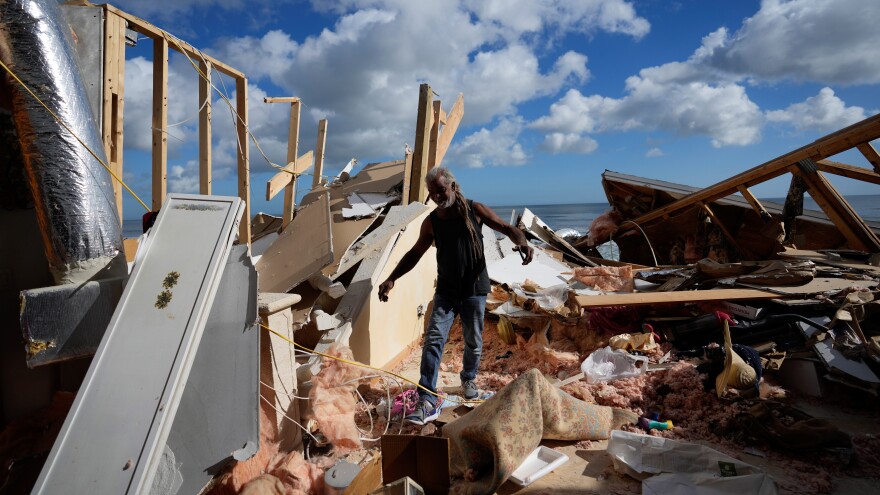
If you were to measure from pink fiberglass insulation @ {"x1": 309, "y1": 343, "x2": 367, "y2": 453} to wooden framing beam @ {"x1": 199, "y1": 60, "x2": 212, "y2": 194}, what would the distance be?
2655 millimetres

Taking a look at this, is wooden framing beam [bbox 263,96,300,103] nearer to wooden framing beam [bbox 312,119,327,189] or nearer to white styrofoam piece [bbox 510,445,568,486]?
wooden framing beam [bbox 312,119,327,189]

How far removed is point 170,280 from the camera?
2.13 meters

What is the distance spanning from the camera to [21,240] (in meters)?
2.65

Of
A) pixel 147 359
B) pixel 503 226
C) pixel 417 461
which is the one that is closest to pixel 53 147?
pixel 147 359

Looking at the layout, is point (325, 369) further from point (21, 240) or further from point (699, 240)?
point (699, 240)

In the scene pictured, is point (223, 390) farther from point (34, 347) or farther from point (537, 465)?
point (537, 465)

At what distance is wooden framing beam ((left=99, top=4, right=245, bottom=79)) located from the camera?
12.3 ft

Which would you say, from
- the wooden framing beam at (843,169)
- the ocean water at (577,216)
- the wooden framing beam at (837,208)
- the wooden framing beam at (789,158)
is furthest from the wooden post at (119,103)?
the ocean water at (577,216)

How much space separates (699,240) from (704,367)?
4.89m

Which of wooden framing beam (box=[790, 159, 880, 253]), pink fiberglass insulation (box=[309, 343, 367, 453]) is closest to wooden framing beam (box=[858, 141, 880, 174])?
wooden framing beam (box=[790, 159, 880, 253])

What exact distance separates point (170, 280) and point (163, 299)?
95 mm

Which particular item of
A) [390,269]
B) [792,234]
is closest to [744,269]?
[792,234]

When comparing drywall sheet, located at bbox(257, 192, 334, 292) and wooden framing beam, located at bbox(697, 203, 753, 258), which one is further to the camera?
wooden framing beam, located at bbox(697, 203, 753, 258)

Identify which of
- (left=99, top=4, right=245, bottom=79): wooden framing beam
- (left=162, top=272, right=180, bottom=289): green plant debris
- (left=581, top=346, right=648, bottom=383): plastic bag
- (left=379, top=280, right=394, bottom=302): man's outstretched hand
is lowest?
(left=581, top=346, right=648, bottom=383): plastic bag
